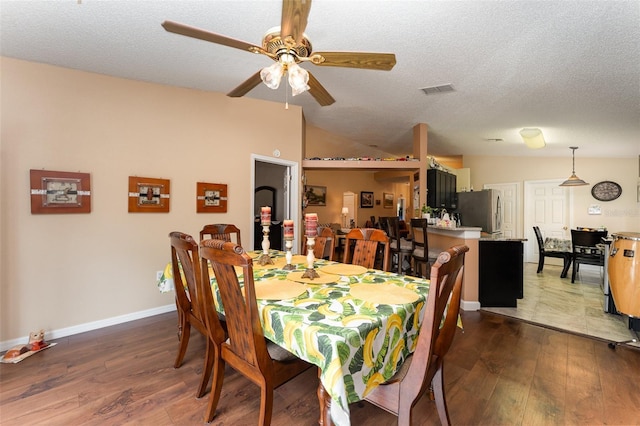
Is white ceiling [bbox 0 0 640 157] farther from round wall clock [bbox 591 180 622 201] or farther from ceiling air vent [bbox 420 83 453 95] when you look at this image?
round wall clock [bbox 591 180 622 201]

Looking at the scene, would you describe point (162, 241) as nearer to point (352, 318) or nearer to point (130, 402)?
point (130, 402)

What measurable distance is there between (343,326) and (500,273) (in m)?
3.17

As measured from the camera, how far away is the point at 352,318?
1167 millimetres

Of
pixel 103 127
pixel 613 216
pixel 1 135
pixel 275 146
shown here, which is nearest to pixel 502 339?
pixel 275 146

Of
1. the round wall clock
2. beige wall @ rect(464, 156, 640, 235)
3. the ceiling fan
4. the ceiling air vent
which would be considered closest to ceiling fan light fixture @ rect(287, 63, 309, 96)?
the ceiling fan

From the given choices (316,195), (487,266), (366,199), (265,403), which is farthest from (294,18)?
(366,199)

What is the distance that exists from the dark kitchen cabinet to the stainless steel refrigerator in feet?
8.47

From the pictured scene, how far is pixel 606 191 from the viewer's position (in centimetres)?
576

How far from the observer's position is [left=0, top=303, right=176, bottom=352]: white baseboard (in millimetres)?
2420

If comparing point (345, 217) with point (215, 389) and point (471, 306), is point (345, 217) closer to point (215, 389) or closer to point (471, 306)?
point (471, 306)

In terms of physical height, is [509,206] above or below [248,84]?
below

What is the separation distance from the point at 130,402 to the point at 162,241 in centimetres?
182

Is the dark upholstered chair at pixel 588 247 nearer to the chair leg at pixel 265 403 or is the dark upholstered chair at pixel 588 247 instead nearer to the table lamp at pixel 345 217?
the table lamp at pixel 345 217

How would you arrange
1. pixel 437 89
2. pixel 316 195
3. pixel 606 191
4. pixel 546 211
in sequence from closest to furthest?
pixel 437 89 → pixel 606 191 → pixel 546 211 → pixel 316 195
